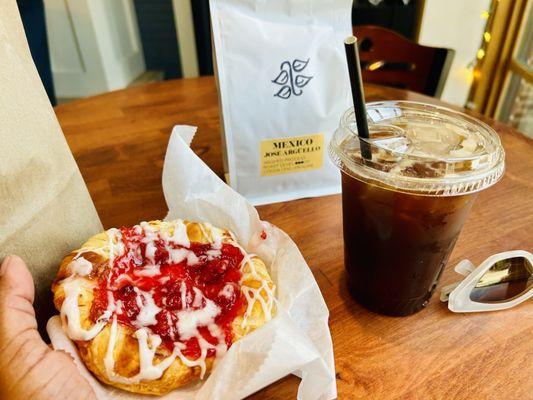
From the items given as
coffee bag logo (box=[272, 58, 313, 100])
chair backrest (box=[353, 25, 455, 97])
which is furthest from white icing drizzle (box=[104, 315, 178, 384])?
chair backrest (box=[353, 25, 455, 97])

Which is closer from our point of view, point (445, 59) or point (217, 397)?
point (217, 397)

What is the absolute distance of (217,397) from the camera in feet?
1.66

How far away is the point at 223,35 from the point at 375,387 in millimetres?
692

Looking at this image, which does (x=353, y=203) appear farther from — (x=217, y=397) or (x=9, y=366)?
(x=9, y=366)

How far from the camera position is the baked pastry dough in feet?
1.80

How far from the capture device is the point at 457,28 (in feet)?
8.49

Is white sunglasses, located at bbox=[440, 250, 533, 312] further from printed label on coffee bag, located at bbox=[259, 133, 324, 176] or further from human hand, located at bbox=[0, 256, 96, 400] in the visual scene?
human hand, located at bbox=[0, 256, 96, 400]

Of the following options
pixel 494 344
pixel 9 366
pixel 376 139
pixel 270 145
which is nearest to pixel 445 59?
pixel 270 145

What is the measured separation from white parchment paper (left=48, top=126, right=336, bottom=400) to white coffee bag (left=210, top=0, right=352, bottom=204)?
0.59 ft

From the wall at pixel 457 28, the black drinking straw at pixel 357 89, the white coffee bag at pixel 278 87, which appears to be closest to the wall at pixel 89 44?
the wall at pixel 457 28

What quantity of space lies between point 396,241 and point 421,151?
139 mm

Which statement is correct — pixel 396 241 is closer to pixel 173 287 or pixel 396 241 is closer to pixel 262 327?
pixel 262 327

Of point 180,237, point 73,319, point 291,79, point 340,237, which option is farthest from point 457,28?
point 73,319

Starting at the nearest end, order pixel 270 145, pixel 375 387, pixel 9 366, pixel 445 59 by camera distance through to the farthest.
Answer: pixel 9 366 < pixel 375 387 < pixel 270 145 < pixel 445 59
